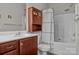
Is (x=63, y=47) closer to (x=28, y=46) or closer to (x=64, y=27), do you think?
(x=64, y=27)

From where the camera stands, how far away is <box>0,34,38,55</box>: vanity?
1.17 meters

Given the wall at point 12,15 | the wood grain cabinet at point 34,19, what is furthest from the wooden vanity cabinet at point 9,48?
the wood grain cabinet at point 34,19

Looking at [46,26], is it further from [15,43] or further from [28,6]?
[15,43]

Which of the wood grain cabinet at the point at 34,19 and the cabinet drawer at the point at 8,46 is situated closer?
the cabinet drawer at the point at 8,46

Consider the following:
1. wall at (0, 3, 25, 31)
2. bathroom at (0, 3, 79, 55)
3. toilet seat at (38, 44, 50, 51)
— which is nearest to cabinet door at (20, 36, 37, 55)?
bathroom at (0, 3, 79, 55)

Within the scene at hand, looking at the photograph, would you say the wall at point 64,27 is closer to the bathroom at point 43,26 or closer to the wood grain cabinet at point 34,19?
the bathroom at point 43,26

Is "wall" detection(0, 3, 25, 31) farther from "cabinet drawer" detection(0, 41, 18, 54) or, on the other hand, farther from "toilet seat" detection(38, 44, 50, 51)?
"toilet seat" detection(38, 44, 50, 51)

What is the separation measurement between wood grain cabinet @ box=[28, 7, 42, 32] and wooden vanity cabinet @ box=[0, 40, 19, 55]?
1.45ft

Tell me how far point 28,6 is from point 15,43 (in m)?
0.67

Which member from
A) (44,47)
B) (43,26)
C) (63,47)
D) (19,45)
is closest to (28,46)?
(19,45)

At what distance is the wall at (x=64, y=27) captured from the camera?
1.75 meters

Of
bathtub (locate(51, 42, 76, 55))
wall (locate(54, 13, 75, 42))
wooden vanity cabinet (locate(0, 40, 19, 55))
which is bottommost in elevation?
bathtub (locate(51, 42, 76, 55))

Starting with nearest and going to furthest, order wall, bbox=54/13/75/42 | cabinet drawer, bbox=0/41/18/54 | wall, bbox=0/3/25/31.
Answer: cabinet drawer, bbox=0/41/18/54 < wall, bbox=0/3/25/31 < wall, bbox=54/13/75/42
